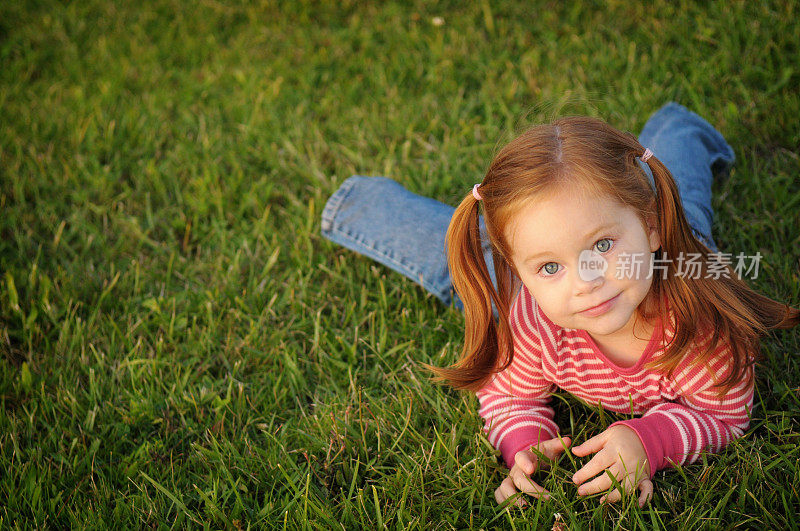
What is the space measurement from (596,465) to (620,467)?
59mm

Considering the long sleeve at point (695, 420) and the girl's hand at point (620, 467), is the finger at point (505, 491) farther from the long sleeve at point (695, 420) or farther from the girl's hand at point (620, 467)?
the long sleeve at point (695, 420)

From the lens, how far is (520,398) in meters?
2.08

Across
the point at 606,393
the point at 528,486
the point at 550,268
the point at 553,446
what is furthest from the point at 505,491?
the point at 550,268

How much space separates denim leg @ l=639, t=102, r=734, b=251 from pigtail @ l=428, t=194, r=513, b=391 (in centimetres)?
89

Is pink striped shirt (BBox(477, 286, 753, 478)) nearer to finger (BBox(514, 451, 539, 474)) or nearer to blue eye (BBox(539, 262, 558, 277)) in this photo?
finger (BBox(514, 451, 539, 474))

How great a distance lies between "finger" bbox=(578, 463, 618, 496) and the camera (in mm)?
1799

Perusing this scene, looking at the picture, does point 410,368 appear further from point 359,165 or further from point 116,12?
point 116,12

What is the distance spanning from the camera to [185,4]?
4.83 m

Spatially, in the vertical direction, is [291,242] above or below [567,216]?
below

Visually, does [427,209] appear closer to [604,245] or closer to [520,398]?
[520,398]

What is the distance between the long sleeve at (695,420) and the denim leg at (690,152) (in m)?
0.74

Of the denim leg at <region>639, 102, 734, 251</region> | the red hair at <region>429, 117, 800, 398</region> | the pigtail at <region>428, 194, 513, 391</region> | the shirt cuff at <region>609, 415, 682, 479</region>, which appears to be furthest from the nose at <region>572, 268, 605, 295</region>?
the denim leg at <region>639, 102, 734, 251</region>

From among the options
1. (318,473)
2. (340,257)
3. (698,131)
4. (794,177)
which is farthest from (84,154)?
(794,177)

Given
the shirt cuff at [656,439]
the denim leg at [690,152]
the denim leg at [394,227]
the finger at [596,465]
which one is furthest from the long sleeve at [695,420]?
the denim leg at [394,227]
